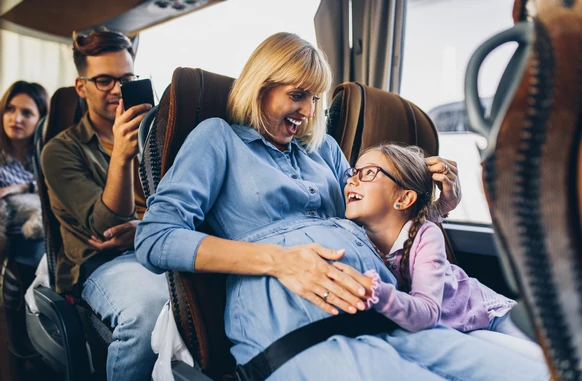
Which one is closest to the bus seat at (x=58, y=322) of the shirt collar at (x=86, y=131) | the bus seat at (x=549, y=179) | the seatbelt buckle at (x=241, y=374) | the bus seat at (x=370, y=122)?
the shirt collar at (x=86, y=131)

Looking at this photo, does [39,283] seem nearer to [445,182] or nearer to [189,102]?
[189,102]

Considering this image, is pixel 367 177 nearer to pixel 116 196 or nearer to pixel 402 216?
pixel 402 216

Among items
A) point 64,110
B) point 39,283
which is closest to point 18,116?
Result: point 64,110

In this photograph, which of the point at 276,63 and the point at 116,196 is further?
the point at 116,196

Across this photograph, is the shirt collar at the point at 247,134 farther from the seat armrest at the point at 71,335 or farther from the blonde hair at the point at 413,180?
the seat armrest at the point at 71,335

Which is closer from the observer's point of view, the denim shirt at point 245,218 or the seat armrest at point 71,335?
the denim shirt at point 245,218

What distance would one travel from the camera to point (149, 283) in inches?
50.3

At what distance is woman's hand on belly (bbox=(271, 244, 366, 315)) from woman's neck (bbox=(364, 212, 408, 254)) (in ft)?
1.01

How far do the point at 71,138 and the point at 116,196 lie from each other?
0.34 metres

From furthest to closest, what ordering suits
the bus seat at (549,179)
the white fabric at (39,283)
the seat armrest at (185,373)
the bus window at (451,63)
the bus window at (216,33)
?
the bus window at (451,63)
the white fabric at (39,283)
the bus window at (216,33)
the seat armrest at (185,373)
the bus seat at (549,179)

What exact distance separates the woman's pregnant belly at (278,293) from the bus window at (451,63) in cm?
89

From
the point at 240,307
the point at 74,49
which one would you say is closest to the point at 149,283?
the point at 240,307

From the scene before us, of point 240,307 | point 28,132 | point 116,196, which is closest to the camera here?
point 240,307

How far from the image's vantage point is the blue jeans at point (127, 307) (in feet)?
3.70
